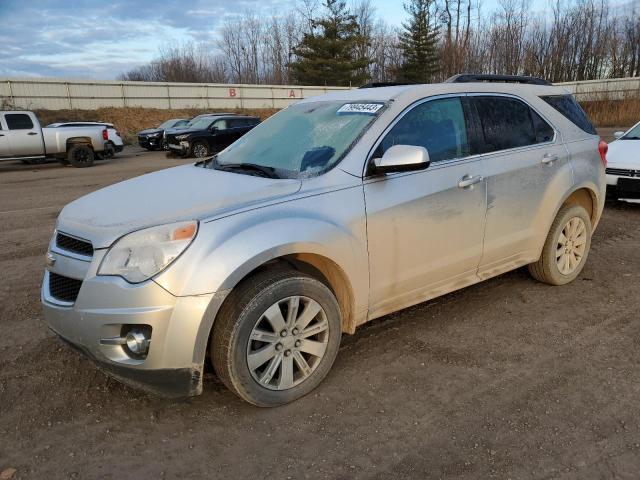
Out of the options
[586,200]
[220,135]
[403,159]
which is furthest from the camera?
[220,135]

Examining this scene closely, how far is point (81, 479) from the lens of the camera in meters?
2.46

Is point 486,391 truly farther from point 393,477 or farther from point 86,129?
point 86,129

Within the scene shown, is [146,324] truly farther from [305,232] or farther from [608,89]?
[608,89]

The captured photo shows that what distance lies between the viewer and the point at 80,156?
18.0 m

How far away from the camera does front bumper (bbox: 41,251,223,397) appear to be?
2.57 meters

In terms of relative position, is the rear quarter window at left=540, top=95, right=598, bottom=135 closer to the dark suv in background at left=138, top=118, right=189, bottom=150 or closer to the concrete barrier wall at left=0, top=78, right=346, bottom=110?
the dark suv in background at left=138, top=118, right=189, bottom=150

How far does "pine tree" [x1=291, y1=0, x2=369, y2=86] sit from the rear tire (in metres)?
48.7

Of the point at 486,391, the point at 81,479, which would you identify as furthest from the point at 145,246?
the point at 486,391

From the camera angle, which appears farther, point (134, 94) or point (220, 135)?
point (134, 94)

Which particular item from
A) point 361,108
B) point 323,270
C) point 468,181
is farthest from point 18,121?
point 468,181

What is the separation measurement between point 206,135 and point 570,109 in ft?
55.8

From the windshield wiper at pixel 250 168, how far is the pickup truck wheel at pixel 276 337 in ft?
2.44

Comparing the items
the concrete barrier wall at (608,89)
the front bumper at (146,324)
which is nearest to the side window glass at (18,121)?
the front bumper at (146,324)

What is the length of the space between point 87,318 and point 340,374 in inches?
61.2
